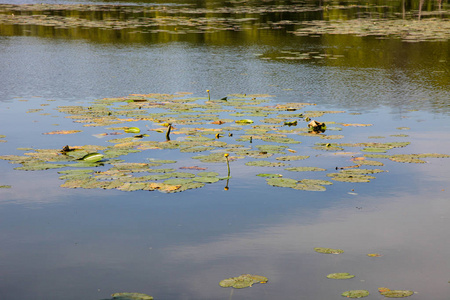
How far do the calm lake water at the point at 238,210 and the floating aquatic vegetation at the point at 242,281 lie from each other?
0.05m

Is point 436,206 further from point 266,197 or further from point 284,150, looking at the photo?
point 284,150

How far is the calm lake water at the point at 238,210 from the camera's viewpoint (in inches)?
175

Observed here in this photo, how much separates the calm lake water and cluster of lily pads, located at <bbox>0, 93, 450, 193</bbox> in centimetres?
11

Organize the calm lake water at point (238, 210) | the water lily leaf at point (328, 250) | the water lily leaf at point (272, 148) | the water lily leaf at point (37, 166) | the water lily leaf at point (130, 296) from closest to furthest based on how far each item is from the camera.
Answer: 1. the water lily leaf at point (130, 296)
2. the calm lake water at point (238, 210)
3. the water lily leaf at point (328, 250)
4. the water lily leaf at point (37, 166)
5. the water lily leaf at point (272, 148)

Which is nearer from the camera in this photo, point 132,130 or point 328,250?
point 328,250

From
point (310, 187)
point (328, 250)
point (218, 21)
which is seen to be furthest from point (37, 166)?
point (218, 21)

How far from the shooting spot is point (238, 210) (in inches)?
227

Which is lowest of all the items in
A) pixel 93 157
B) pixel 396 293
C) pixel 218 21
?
pixel 396 293

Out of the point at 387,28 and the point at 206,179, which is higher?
the point at 387,28

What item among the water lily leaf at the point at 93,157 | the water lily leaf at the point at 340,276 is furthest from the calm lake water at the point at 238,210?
the water lily leaf at the point at 93,157

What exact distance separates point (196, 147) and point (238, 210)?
6.98 ft

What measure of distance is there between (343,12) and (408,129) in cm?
2262

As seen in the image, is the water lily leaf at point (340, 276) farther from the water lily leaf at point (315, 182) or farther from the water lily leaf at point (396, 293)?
the water lily leaf at point (315, 182)

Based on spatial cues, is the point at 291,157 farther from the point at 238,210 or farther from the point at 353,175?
the point at 238,210
